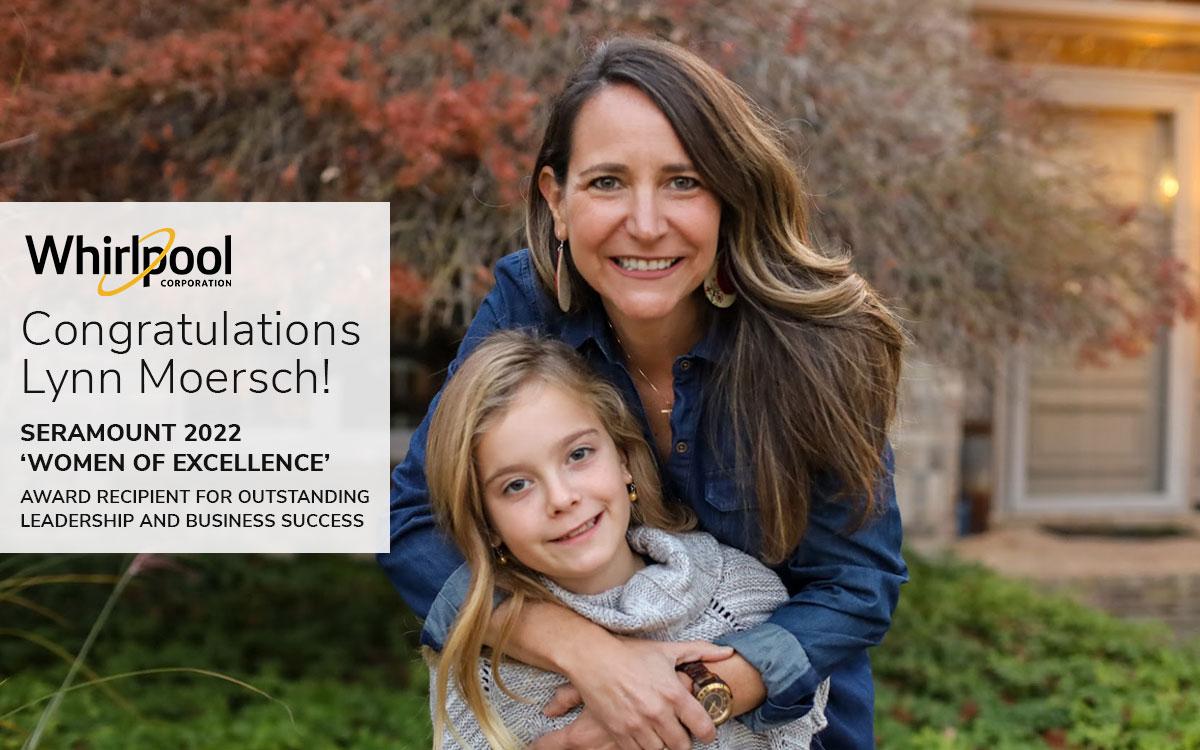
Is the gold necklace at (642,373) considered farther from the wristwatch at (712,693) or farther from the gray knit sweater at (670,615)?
the wristwatch at (712,693)

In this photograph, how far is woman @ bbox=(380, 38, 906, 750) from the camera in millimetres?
1638

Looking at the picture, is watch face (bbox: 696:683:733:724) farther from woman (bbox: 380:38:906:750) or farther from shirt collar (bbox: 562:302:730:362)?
shirt collar (bbox: 562:302:730:362)

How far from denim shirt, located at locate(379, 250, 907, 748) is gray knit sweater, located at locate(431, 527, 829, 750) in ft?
0.11

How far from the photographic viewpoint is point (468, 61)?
10.7 ft

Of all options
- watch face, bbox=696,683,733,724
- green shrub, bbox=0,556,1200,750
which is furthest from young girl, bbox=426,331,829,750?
green shrub, bbox=0,556,1200,750

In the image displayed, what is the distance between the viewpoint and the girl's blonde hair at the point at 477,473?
5.45 feet

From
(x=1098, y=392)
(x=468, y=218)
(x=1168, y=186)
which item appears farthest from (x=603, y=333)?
(x=1098, y=392)

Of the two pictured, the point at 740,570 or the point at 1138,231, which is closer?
the point at 740,570

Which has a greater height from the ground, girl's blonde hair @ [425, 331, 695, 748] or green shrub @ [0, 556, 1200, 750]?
girl's blonde hair @ [425, 331, 695, 748]

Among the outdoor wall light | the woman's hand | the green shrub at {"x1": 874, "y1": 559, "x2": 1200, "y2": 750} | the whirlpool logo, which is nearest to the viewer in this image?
the woman's hand

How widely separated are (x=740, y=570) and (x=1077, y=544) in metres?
5.43

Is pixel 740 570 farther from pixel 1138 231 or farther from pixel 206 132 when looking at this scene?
pixel 1138 231

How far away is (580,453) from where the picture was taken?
170 centimetres

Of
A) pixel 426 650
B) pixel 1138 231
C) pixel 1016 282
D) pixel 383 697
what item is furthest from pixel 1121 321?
pixel 426 650
